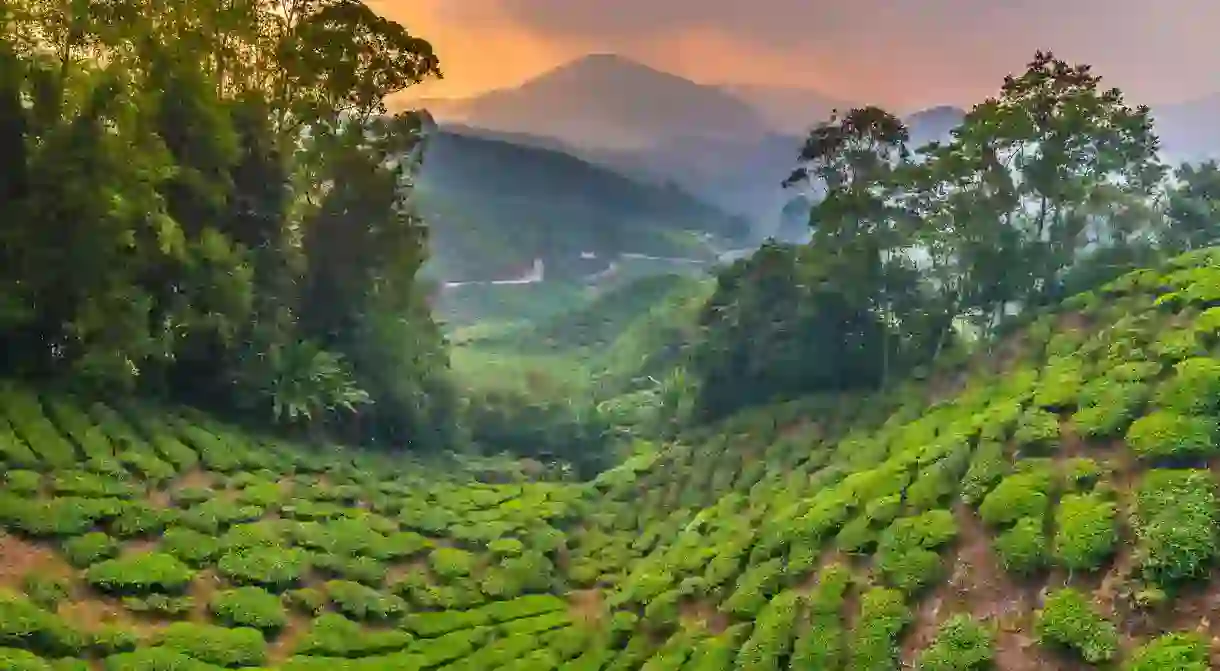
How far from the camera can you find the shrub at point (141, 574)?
1069cm

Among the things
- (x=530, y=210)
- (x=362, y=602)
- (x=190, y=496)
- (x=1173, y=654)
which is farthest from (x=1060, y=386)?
(x=530, y=210)

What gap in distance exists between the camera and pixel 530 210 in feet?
206

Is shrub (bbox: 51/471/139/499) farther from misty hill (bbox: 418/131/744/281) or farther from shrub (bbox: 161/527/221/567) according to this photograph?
misty hill (bbox: 418/131/744/281)

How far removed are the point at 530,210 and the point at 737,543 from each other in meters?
51.6

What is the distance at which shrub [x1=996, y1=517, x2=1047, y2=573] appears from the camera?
9.21 metres

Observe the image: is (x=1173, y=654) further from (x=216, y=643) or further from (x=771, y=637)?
(x=216, y=643)

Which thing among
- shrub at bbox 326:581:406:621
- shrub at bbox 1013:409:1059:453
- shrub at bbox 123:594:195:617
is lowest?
shrub at bbox 326:581:406:621

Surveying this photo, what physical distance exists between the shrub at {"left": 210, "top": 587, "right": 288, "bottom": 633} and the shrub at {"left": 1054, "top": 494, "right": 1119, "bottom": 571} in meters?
9.57

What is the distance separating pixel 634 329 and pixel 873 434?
25.0 meters

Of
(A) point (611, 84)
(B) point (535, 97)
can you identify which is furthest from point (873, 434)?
(B) point (535, 97)

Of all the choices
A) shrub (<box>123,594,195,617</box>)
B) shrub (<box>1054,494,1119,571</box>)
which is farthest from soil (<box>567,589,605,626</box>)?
shrub (<box>1054,494,1119,571</box>)

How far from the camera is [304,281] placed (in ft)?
63.9

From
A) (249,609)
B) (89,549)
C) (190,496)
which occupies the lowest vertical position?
(249,609)

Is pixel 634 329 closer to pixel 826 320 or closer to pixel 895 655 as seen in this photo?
pixel 826 320
